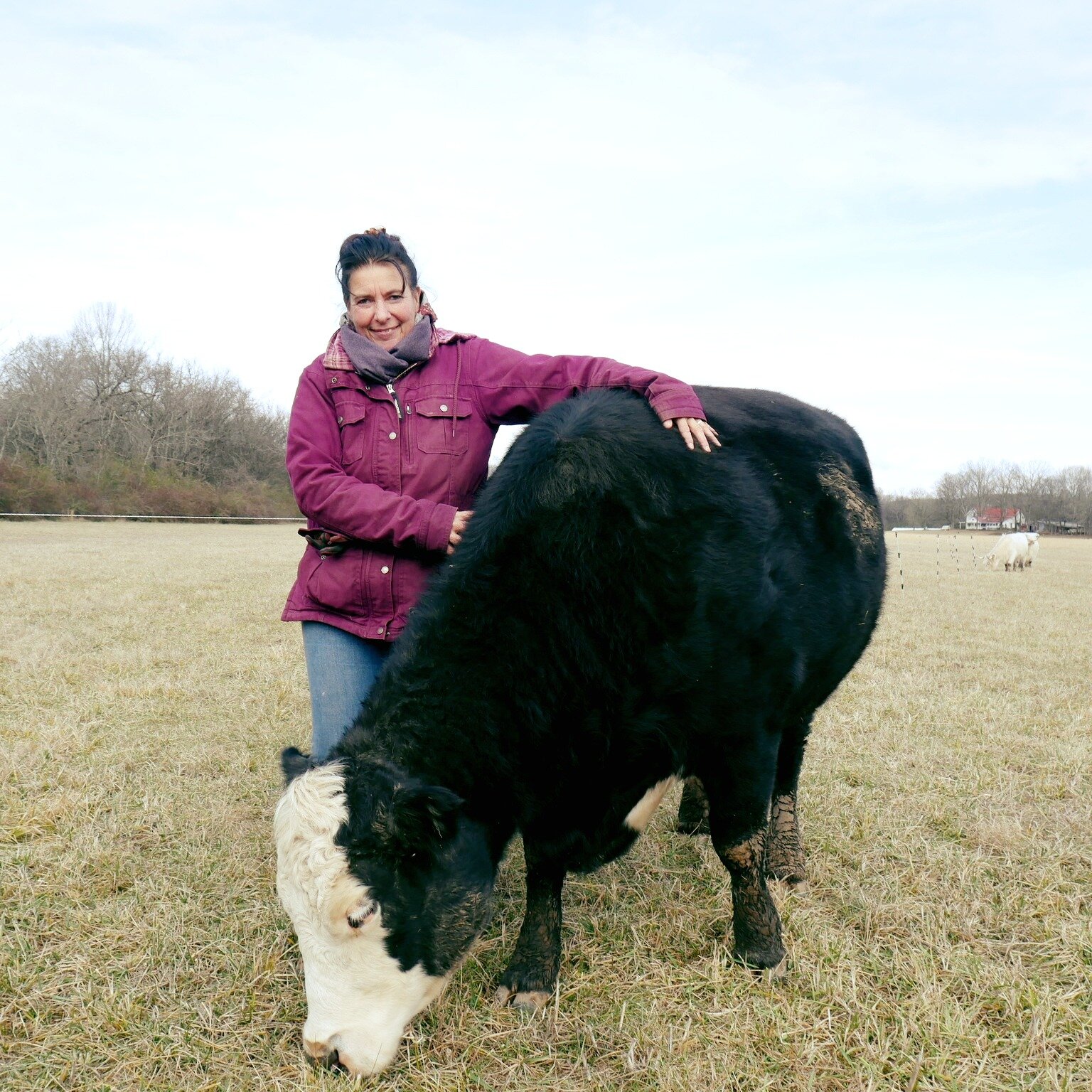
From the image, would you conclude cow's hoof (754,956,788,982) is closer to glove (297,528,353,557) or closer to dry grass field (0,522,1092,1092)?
dry grass field (0,522,1092,1092)

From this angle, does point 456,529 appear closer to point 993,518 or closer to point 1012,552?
point 1012,552

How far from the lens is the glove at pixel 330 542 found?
11.8ft

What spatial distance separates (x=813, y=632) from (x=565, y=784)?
126 centimetres

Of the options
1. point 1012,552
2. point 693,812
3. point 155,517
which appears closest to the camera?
point 693,812

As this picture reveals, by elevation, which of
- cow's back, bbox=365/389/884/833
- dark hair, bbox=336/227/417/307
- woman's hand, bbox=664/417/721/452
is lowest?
cow's back, bbox=365/389/884/833

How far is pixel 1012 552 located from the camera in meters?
27.3

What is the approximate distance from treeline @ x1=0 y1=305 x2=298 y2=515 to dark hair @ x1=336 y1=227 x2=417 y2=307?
4353 centimetres

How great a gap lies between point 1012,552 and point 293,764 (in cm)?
2941

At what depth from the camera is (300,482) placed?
351 cm

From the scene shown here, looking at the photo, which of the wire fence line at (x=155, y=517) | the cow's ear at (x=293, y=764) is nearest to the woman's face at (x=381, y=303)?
the cow's ear at (x=293, y=764)

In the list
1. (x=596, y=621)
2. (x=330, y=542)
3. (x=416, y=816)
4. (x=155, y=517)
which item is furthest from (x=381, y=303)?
(x=155, y=517)

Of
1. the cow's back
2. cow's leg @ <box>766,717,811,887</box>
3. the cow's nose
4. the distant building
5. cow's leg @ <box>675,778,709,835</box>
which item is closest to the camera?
the cow's nose

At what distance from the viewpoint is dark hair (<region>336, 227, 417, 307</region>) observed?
3555mm

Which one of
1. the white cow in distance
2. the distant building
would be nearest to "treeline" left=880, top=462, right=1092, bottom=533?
the distant building
